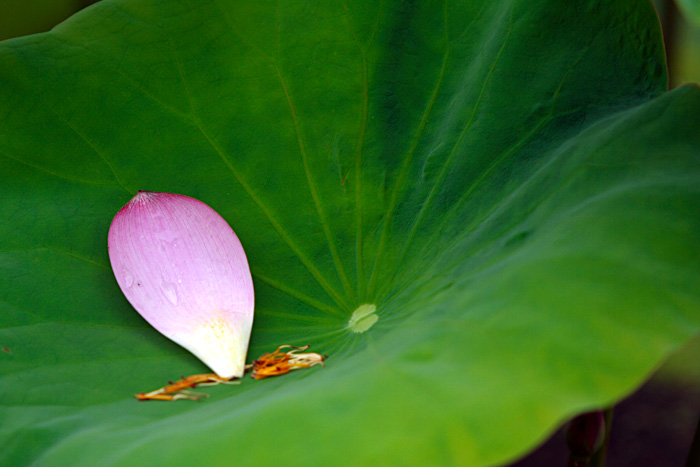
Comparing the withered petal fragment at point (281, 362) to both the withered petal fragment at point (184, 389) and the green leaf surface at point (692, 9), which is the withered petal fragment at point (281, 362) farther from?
the green leaf surface at point (692, 9)

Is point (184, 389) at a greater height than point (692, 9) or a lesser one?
lesser

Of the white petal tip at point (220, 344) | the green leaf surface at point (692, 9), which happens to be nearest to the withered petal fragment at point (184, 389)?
the white petal tip at point (220, 344)

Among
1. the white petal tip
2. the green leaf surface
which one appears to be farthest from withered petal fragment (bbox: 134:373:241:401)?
the green leaf surface

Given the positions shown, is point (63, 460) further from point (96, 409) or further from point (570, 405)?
point (570, 405)

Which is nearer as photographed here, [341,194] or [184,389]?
[184,389]

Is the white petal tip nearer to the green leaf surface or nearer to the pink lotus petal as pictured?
the pink lotus petal

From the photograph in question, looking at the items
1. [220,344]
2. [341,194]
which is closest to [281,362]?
[220,344]

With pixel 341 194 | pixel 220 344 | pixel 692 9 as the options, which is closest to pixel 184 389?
pixel 220 344

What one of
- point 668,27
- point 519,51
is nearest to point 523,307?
point 519,51

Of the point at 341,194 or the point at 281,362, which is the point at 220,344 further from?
the point at 341,194
